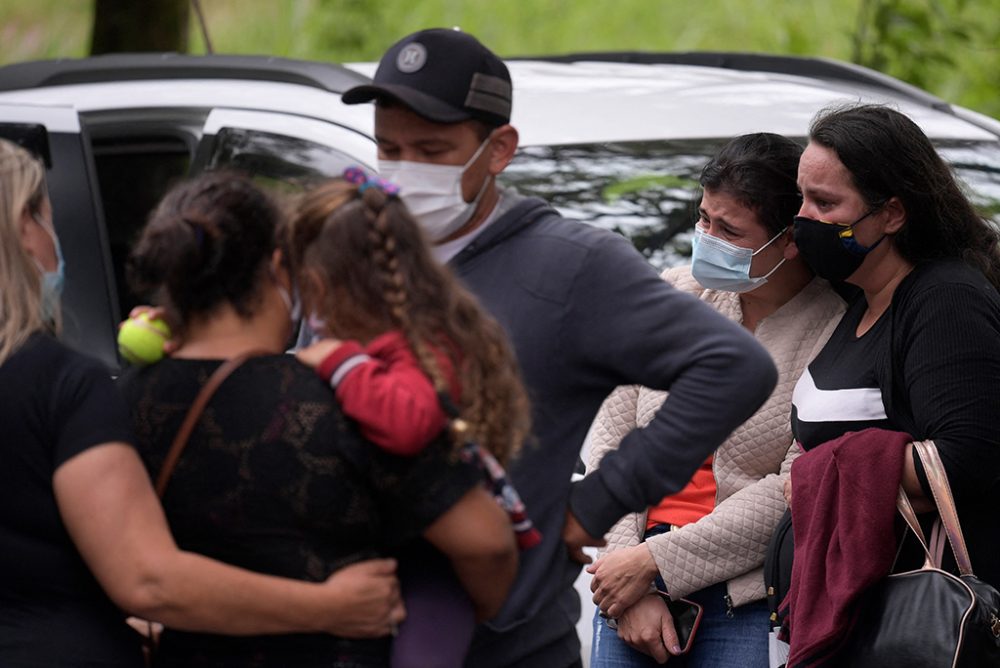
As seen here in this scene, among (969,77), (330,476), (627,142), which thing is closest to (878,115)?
(627,142)

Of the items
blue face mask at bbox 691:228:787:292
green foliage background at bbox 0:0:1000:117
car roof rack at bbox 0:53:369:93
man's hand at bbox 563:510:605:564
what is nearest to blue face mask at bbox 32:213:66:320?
man's hand at bbox 563:510:605:564

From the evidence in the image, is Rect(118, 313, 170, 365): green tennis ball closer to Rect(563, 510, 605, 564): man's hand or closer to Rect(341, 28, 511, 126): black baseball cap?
Rect(341, 28, 511, 126): black baseball cap

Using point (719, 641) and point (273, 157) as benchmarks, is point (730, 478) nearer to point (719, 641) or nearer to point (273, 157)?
point (719, 641)

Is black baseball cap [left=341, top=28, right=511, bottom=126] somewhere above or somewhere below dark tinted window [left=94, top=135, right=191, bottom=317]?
above

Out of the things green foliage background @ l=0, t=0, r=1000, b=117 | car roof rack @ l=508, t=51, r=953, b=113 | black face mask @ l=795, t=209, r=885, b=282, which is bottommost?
green foliage background @ l=0, t=0, r=1000, b=117

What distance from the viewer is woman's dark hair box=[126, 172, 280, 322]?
2.35 m

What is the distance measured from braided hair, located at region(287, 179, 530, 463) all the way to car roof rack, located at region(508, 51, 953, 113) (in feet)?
10.4

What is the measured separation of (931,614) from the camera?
2953mm

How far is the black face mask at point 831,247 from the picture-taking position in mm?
3195

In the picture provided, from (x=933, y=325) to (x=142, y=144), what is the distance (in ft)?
9.64

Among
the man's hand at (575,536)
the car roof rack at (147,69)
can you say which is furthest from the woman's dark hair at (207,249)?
the car roof rack at (147,69)

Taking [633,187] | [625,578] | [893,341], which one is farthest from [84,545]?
[633,187]

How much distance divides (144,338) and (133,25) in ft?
19.6

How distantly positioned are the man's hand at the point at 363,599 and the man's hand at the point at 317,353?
0.31 metres
